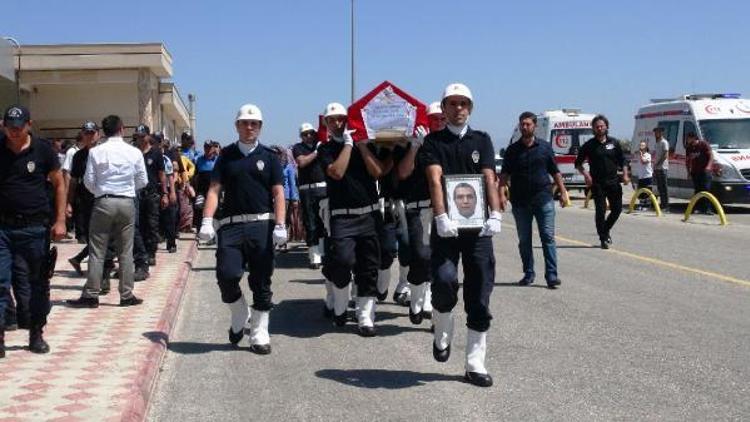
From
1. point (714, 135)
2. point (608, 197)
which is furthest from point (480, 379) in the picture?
point (714, 135)

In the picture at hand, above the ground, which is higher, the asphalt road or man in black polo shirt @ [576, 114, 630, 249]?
man in black polo shirt @ [576, 114, 630, 249]

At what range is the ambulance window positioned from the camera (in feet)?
81.5

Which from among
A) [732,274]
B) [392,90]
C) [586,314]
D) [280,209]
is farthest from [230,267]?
[732,274]

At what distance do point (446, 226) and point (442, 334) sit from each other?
35.8 inches

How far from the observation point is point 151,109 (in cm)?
3069

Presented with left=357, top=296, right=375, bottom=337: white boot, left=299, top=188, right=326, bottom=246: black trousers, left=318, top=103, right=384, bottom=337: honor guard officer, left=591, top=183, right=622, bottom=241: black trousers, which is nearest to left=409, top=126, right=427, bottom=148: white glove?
left=318, top=103, right=384, bottom=337: honor guard officer

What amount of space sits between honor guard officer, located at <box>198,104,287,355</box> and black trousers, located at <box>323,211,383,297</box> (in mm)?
875

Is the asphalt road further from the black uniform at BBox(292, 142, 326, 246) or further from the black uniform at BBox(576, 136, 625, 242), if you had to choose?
the black uniform at BBox(576, 136, 625, 242)

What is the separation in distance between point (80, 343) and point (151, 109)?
23.7m

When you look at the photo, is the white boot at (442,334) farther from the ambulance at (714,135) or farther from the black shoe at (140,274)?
the ambulance at (714,135)

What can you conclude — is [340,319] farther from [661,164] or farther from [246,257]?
[661,164]

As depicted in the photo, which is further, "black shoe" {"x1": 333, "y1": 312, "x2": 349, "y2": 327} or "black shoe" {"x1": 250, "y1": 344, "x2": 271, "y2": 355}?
"black shoe" {"x1": 333, "y1": 312, "x2": 349, "y2": 327}

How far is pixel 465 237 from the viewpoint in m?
6.65

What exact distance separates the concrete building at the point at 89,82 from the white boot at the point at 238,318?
2125 cm
